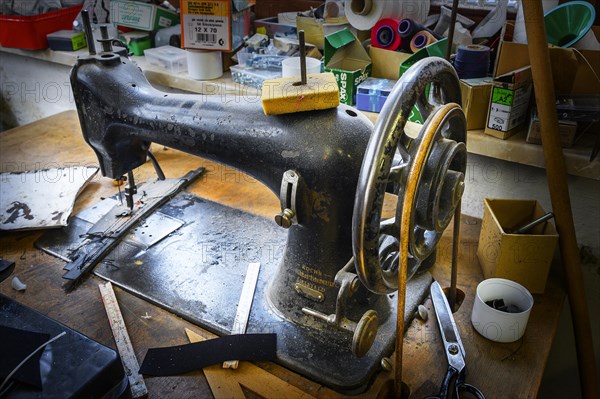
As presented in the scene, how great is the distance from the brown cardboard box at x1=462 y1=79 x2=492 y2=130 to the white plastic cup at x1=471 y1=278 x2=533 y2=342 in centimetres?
53

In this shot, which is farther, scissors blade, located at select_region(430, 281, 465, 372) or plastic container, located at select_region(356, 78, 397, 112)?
plastic container, located at select_region(356, 78, 397, 112)

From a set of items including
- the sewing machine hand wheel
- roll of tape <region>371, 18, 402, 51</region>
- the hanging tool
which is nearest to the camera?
the sewing machine hand wheel

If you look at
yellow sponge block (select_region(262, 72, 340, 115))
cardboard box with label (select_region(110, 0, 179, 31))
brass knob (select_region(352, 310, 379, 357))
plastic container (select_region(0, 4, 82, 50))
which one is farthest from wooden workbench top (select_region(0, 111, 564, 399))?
plastic container (select_region(0, 4, 82, 50))

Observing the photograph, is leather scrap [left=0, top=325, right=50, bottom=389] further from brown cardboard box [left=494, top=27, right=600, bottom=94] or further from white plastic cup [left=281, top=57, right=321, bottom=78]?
brown cardboard box [left=494, top=27, right=600, bottom=94]

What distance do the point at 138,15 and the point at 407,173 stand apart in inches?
72.8

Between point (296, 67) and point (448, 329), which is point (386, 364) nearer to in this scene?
point (448, 329)

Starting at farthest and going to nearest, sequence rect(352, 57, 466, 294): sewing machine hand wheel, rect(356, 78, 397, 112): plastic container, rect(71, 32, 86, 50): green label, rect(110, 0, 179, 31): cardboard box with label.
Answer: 1. rect(71, 32, 86, 50): green label
2. rect(110, 0, 179, 31): cardboard box with label
3. rect(356, 78, 397, 112): plastic container
4. rect(352, 57, 466, 294): sewing machine hand wheel

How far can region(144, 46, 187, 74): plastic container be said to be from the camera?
203 cm

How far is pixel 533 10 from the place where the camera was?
104 cm

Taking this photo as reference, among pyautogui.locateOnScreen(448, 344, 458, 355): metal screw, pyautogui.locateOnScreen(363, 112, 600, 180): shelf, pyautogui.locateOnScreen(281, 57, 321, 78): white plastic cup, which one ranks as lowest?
pyautogui.locateOnScreen(448, 344, 458, 355): metal screw

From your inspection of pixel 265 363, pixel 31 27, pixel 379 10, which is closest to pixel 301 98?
pixel 265 363

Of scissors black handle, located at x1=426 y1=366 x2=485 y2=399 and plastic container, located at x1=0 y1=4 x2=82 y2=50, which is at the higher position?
plastic container, located at x1=0 y1=4 x2=82 y2=50

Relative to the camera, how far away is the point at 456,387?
0.92 metres

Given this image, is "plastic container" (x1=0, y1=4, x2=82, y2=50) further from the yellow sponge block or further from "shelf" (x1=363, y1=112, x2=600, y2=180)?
"shelf" (x1=363, y1=112, x2=600, y2=180)
